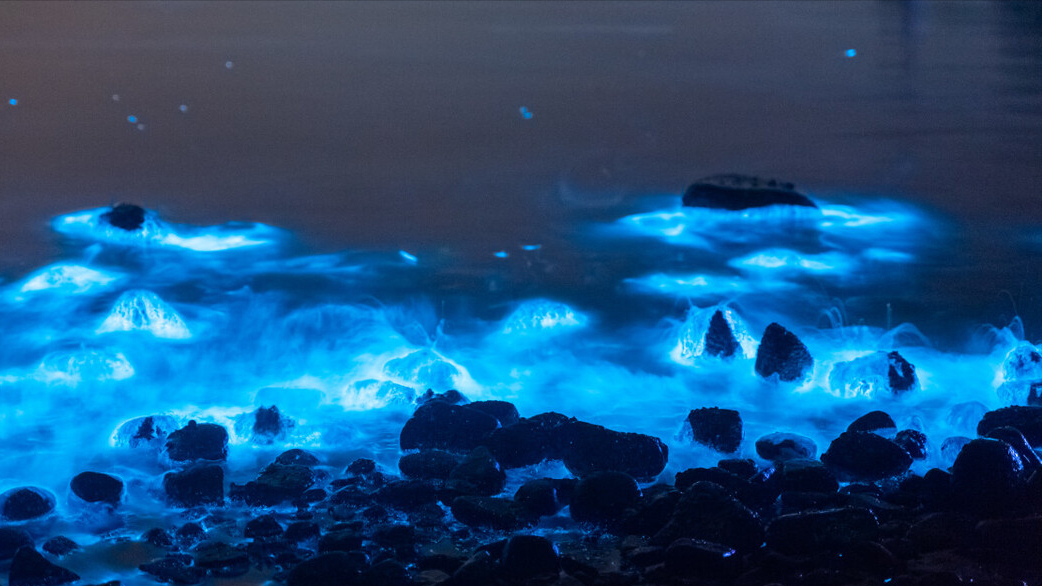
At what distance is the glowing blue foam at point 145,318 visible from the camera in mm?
6824

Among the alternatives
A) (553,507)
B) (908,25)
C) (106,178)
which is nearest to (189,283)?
(106,178)

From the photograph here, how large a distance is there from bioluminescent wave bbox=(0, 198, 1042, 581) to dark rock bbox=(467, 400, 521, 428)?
21 cm

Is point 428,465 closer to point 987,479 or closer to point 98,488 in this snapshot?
point 98,488

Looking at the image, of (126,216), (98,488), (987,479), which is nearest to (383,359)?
(98,488)

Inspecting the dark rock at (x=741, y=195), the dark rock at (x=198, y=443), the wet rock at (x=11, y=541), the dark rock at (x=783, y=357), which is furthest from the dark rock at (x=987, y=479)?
the dark rock at (x=741, y=195)

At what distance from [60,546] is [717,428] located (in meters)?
2.79

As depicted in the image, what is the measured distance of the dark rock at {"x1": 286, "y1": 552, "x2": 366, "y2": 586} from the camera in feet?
13.4

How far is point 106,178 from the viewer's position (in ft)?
33.9

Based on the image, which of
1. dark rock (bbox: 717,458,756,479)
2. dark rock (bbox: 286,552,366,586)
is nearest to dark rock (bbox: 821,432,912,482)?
dark rock (bbox: 717,458,756,479)

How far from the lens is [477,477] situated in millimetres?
4805

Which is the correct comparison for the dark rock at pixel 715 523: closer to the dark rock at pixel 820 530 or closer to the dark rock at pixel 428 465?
the dark rock at pixel 820 530

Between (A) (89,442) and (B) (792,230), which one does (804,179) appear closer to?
(B) (792,230)

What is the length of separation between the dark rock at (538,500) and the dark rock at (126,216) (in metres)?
5.11

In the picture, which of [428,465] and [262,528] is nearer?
[262,528]
